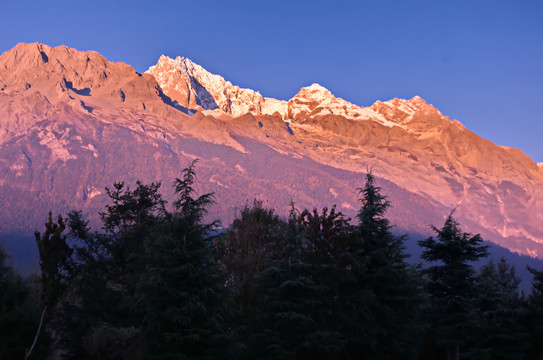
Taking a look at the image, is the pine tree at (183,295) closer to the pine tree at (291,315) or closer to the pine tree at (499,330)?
the pine tree at (291,315)

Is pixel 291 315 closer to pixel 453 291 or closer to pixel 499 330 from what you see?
pixel 453 291

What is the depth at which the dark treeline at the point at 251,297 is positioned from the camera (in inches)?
890

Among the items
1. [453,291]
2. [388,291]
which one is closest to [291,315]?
[388,291]

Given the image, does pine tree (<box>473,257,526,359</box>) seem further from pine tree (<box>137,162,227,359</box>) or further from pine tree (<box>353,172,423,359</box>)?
pine tree (<box>137,162,227,359</box>)

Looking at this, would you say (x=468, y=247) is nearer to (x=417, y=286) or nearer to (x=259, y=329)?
(x=417, y=286)

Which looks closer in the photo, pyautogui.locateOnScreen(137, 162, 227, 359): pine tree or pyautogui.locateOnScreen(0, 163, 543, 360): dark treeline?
pyautogui.locateOnScreen(137, 162, 227, 359): pine tree

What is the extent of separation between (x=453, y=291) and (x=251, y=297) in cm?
1239

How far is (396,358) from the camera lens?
29.8m

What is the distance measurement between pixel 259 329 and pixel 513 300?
991 inches

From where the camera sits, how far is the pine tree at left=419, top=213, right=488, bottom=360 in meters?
31.3

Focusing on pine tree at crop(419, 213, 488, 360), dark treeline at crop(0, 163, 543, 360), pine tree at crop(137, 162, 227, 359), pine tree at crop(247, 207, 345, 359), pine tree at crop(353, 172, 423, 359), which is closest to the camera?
pine tree at crop(137, 162, 227, 359)

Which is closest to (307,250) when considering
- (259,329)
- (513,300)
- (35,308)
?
(259,329)

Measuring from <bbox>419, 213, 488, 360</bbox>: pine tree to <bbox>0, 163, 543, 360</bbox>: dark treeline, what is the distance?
76mm

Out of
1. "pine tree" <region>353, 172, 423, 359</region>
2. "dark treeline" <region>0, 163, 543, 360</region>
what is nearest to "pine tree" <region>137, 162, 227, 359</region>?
"dark treeline" <region>0, 163, 543, 360</region>
